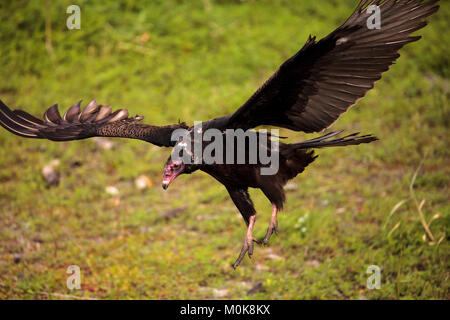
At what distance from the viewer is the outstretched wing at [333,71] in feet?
10.8

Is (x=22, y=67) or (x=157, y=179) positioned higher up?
(x=22, y=67)

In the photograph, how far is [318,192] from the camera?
6.26 metres

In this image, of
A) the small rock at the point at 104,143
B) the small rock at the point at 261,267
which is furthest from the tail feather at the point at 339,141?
the small rock at the point at 104,143

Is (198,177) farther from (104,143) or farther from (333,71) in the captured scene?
(333,71)

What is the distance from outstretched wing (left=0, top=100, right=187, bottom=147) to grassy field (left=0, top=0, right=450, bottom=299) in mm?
1393

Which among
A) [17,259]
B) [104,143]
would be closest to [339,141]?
[17,259]

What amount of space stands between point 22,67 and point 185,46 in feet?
8.56

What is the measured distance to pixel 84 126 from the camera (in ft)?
14.9

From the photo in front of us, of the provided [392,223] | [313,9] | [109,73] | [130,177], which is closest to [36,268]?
[130,177]

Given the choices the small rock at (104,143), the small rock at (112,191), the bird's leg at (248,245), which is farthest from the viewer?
the small rock at (104,143)

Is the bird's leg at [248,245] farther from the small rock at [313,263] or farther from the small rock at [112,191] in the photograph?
the small rock at [112,191]

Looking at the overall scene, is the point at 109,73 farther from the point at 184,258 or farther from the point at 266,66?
the point at 184,258

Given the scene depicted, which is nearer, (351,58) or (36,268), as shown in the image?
(351,58)

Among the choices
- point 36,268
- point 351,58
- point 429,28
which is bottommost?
point 36,268
